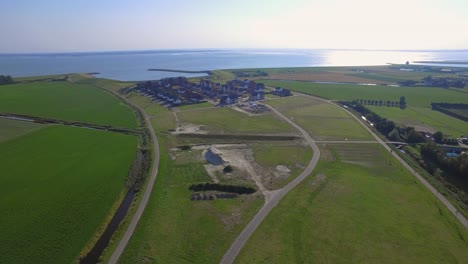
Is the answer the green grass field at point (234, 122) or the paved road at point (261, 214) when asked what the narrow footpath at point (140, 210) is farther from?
the green grass field at point (234, 122)

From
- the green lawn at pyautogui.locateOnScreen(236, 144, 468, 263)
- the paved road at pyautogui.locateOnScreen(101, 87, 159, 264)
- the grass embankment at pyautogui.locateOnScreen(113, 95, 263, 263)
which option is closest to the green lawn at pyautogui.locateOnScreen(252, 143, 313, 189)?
the green lawn at pyautogui.locateOnScreen(236, 144, 468, 263)

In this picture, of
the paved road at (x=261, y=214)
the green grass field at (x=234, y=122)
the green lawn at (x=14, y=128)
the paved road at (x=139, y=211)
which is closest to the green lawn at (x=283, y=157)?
the paved road at (x=261, y=214)

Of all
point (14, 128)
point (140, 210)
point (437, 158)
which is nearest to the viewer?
point (140, 210)

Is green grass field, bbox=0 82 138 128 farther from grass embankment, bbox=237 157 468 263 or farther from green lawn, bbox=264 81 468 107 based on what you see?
green lawn, bbox=264 81 468 107

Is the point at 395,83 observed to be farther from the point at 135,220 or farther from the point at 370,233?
the point at 135,220

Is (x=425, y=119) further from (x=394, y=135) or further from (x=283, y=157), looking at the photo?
(x=283, y=157)

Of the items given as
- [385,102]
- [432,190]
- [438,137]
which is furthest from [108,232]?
[385,102]
